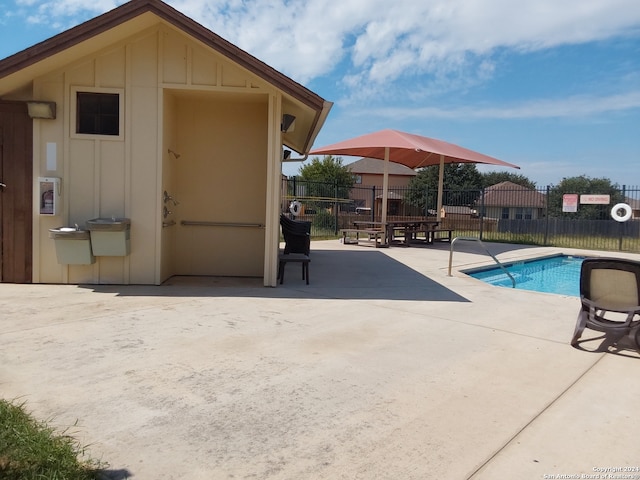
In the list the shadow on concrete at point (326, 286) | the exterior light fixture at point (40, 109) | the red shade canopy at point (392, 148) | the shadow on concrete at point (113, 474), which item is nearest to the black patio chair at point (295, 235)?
the shadow on concrete at point (326, 286)

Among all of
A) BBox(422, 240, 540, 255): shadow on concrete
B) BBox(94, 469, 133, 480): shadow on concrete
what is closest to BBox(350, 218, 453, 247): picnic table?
BBox(422, 240, 540, 255): shadow on concrete

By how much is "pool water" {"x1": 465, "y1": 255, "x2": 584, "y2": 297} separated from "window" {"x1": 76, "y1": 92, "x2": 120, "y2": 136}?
7.84 m

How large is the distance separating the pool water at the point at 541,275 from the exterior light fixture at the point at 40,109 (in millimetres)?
8661

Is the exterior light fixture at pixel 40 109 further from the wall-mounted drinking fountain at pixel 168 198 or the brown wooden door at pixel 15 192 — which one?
the wall-mounted drinking fountain at pixel 168 198

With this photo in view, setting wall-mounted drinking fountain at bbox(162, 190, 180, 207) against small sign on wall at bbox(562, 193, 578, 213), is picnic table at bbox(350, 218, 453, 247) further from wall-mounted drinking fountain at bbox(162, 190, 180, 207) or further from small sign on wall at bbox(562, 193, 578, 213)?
wall-mounted drinking fountain at bbox(162, 190, 180, 207)

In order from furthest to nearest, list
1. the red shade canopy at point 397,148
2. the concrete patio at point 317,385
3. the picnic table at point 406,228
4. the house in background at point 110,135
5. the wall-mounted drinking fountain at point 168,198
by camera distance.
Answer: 1. the picnic table at point 406,228
2. the red shade canopy at point 397,148
3. the wall-mounted drinking fountain at point 168,198
4. the house in background at point 110,135
5. the concrete patio at point 317,385

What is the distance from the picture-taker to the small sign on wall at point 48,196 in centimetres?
712

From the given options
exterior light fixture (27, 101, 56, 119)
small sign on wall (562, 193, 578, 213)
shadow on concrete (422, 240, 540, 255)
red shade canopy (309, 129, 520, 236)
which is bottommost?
shadow on concrete (422, 240, 540, 255)

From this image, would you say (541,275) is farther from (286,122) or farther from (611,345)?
(286,122)

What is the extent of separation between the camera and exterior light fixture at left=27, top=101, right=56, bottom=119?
704 cm

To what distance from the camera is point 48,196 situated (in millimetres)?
7145

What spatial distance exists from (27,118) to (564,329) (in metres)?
7.86

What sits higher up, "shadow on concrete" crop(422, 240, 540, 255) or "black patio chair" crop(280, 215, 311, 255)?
"black patio chair" crop(280, 215, 311, 255)

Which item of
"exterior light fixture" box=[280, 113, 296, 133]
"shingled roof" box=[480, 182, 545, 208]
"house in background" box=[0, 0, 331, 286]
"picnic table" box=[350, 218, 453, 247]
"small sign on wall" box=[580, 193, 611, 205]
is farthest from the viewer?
"shingled roof" box=[480, 182, 545, 208]
